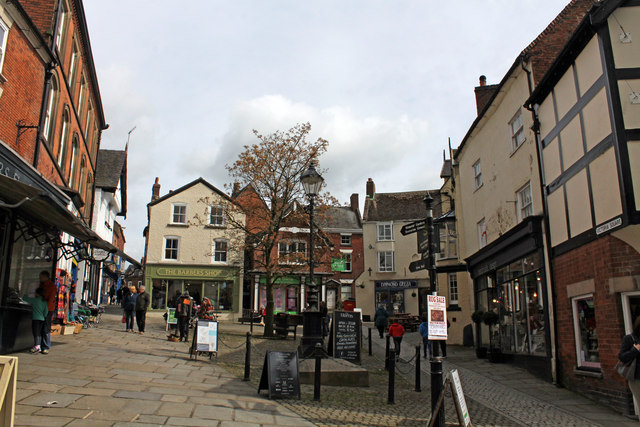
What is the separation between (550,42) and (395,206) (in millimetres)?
30590

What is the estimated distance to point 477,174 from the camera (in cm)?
1909

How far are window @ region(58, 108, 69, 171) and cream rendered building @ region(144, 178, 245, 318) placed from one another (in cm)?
1624

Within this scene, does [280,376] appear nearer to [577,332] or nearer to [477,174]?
[577,332]

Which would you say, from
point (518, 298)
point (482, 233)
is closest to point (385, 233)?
point (482, 233)

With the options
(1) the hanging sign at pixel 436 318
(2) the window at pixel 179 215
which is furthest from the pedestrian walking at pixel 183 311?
(2) the window at pixel 179 215

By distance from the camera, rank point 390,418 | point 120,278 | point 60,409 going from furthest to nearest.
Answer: point 120,278 < point 390,418 < point 60,409

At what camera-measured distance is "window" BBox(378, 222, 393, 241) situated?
42781 mm

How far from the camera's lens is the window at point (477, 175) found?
18.8 meters

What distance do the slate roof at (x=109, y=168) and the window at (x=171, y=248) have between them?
18.0 ft

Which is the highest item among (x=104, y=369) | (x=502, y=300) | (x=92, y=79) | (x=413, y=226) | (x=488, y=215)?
(x=92, y=79)

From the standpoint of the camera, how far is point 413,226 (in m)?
9.38

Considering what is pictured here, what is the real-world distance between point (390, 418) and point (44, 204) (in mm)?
7528

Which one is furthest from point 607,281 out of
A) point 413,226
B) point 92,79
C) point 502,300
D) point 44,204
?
point 92,79

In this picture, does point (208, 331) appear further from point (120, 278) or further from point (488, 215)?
point (120, 278)
